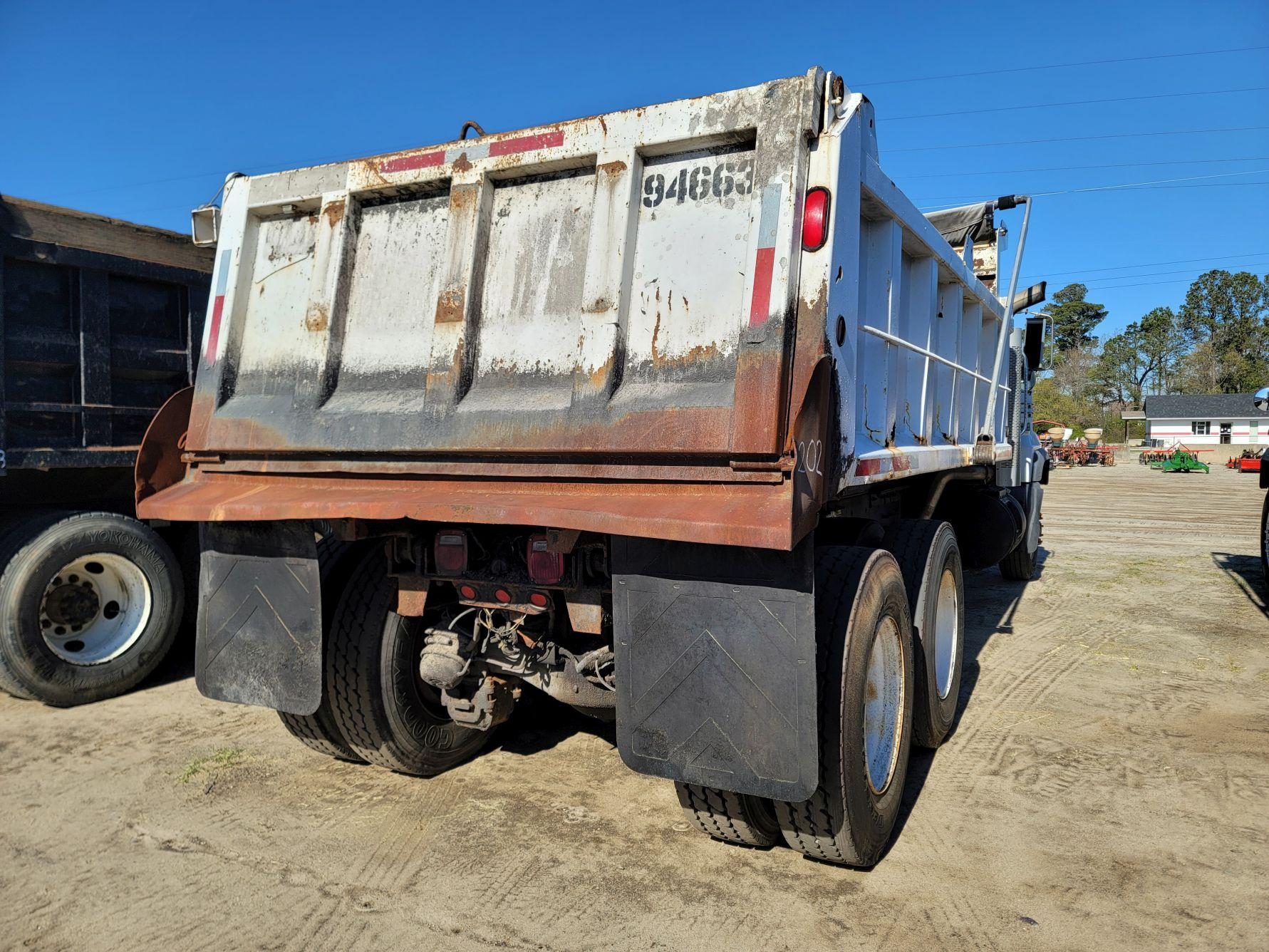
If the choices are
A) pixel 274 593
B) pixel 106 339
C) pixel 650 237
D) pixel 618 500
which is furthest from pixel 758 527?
pixel 106 339

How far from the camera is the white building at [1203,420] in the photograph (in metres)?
62.4

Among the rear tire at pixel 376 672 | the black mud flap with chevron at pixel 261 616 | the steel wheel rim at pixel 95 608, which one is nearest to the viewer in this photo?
the black mud flap with chevron at pixel 261 616

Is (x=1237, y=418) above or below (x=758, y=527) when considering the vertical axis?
above

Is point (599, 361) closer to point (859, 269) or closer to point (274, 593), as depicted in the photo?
point (859, 269)

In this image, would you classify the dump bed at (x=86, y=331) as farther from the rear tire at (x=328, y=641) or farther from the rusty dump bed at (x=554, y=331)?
the rear tire at (x=328, y=641)

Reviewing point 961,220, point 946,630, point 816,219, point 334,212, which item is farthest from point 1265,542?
point 334,212

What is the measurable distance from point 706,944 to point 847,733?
0.80m

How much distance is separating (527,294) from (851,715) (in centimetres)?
189

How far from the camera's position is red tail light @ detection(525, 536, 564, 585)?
317 cm

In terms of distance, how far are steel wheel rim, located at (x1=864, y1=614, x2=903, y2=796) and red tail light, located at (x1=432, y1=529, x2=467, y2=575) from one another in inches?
61.5

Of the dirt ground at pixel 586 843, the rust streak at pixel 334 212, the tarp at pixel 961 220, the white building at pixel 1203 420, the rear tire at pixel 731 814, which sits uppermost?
the white building at pixel 1203 420

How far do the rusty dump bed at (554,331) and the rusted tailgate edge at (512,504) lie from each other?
1 cm

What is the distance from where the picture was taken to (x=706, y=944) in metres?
2.72

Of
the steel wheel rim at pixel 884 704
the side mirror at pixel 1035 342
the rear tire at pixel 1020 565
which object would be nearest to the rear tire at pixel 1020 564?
the rear tire at pixel 1020 565
